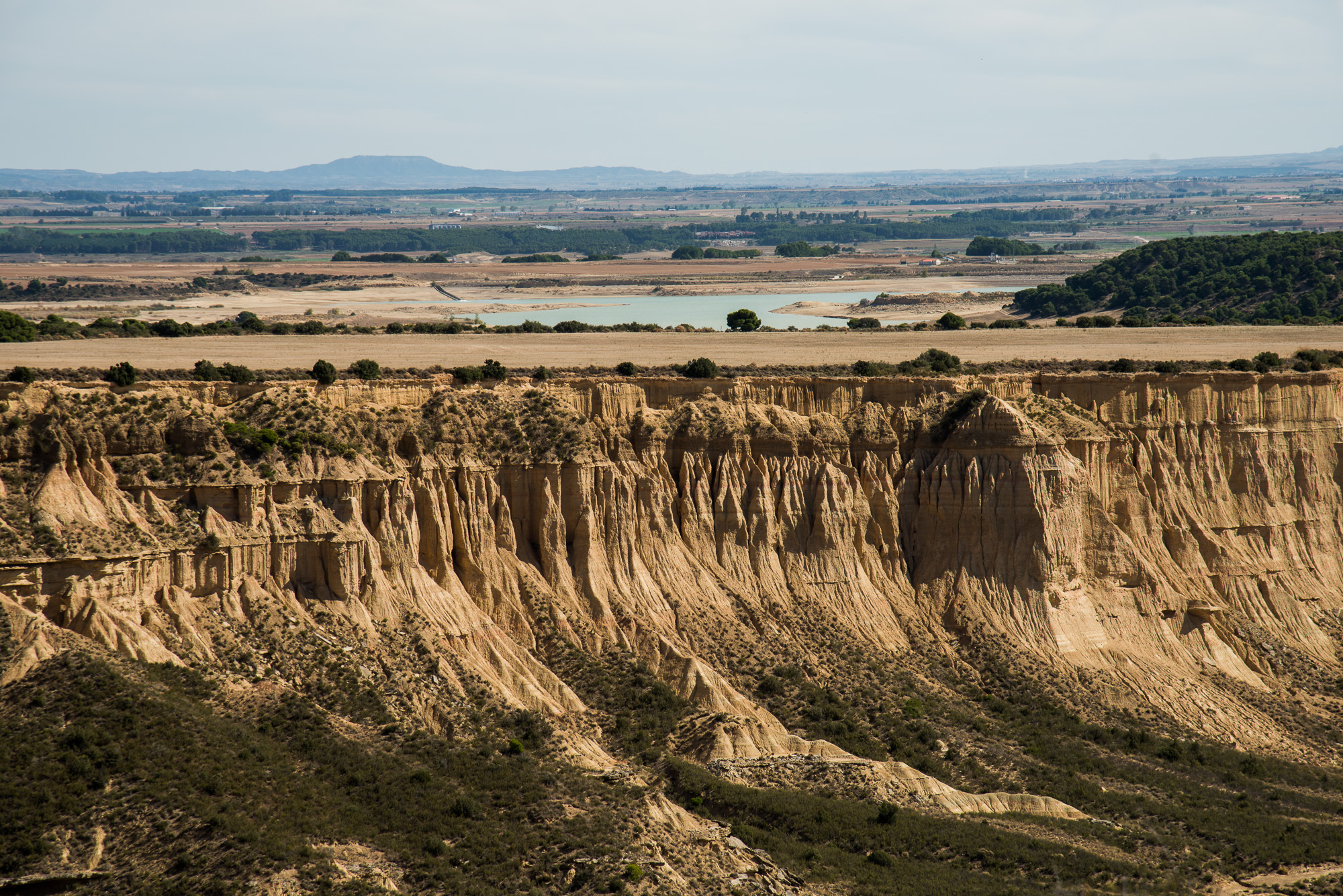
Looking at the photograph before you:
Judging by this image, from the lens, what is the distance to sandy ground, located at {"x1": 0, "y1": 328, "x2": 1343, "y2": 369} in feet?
219

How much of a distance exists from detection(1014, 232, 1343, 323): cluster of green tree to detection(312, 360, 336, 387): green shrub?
83783 mm

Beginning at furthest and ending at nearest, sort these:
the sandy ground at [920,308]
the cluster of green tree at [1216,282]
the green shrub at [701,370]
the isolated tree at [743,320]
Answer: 1. the sandy ground at [920,308]
2. the cluster of green tree at [1216,282]
3. the isolated tree at [743,320]
4. the green shrub at [701,370]

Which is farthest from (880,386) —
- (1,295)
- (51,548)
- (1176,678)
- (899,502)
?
(1,295)

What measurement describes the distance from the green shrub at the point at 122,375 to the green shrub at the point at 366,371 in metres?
9.84

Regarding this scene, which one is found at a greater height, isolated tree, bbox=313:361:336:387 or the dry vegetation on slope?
isolated tree, bbox=313:361:336:387

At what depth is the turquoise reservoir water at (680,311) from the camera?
498 ft

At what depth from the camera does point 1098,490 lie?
64.8 m


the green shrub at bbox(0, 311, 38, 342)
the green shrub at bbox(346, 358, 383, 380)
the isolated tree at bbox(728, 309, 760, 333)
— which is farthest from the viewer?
the isolated tree at bbox(728, 309, 760, 333)

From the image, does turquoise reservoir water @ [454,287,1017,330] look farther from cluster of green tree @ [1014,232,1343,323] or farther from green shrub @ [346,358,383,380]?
green shrub @ [346,358,383,380]

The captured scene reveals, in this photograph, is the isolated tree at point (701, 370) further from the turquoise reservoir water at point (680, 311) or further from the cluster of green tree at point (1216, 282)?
the cluster of green tree at point (1216, 282)

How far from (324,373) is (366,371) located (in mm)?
2717

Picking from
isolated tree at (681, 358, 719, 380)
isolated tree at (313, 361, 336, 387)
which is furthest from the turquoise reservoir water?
isolated tree at (313, 361, 336, 387)

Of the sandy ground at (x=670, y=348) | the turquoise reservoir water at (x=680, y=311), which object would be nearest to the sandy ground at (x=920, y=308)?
the turquoise reservoir water at (x=680, y=311)

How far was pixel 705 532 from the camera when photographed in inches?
2356
